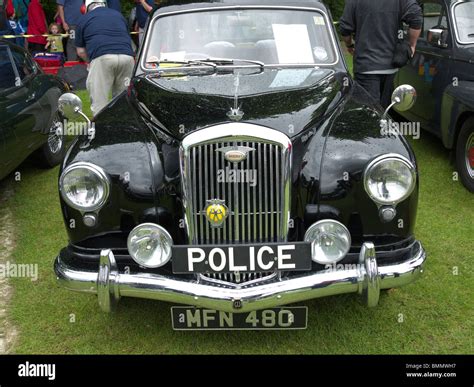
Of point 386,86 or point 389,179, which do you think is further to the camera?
point 386,86

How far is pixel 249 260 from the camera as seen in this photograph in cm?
282

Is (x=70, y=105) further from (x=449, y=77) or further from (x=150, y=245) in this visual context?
(x=449, y=77)

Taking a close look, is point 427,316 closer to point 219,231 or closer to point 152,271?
point 219,231

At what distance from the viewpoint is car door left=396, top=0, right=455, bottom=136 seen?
236 inches

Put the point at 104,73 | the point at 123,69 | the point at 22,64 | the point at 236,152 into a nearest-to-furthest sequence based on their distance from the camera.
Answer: the point at 236,152, the point at 22,64, the point at 104,73, the point at 123,69

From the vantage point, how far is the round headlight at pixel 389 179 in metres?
2.88

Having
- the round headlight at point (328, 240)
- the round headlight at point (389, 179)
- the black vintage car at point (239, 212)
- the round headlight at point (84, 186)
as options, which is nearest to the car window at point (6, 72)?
the black vintage car at point (239, 212)

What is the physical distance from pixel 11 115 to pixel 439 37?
15.0 ft

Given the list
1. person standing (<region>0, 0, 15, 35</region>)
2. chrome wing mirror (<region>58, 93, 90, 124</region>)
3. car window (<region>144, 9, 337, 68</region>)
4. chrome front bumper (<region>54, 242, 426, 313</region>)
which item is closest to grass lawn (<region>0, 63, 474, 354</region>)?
chrome front bumper (<region>54, 242, 426, 313</region>)

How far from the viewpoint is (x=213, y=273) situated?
285 cm

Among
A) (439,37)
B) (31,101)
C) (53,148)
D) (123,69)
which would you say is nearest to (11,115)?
(31,101)

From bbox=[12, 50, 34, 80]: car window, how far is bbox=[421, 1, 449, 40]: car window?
4655mm

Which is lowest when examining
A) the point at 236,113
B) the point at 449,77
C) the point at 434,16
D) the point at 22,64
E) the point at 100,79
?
the point at 100,79

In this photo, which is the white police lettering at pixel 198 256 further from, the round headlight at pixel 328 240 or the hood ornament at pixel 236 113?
the hood ornament at pixel 236 113
